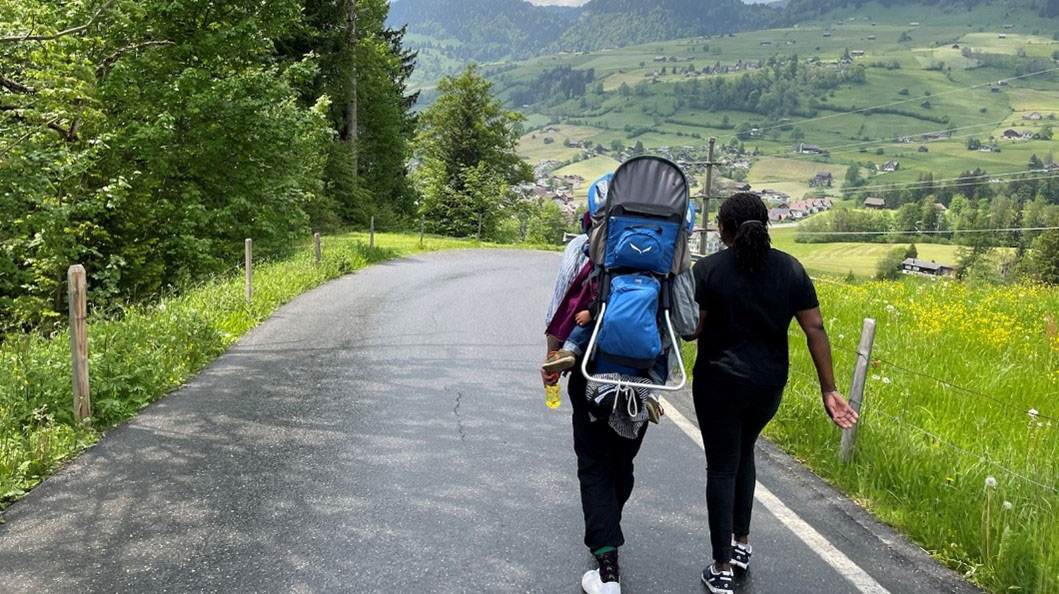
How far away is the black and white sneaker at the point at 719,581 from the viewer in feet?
11.0

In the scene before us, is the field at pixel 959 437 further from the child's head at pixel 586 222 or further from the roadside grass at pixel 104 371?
the roadside grass at pixel 104 371

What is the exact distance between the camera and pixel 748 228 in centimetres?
326

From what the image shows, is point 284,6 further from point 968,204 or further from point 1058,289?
point 968,204

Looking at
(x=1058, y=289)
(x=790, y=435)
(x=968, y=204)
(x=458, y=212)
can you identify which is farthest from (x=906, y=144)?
(x=790, y=435)

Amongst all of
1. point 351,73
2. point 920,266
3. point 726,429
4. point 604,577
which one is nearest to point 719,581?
point 604,577

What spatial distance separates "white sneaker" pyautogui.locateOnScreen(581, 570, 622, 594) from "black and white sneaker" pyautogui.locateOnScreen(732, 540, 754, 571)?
642 millimetres

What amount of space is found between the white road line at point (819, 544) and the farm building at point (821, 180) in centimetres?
14338

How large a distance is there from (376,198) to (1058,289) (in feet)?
123

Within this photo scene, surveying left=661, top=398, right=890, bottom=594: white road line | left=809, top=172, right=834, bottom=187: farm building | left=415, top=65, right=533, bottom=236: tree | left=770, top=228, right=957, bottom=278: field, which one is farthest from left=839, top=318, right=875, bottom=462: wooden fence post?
left=809, top=172, right=834, bottom=187: farm building

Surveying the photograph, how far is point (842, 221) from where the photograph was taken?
92.6 m

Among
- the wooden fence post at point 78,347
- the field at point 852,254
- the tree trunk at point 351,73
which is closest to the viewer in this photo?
the wooden fence post at point 78,347

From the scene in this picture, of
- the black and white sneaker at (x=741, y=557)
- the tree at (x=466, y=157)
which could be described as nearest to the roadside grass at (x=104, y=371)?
the black and white sneaker at (x=741, y=557)

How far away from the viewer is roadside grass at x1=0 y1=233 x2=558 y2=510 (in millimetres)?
4906

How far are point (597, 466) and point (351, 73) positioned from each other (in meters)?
34.1
